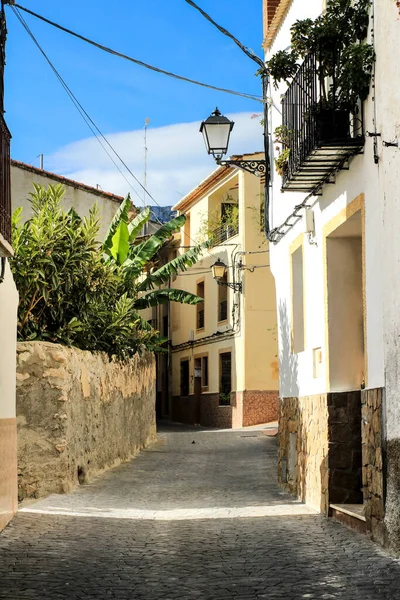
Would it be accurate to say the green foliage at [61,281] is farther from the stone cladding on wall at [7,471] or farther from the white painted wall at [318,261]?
the stone cladding on wall at [7,471]

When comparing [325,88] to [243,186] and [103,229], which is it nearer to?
[103,229]

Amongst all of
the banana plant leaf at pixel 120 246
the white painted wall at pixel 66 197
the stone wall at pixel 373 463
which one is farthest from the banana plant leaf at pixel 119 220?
the stone wall at pixel 373 463

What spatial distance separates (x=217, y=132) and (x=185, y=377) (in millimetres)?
27287

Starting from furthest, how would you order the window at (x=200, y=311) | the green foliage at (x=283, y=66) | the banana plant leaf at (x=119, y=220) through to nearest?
the window at (x=200, y=311) < the banana plant leaf at (x=119, y=220) < the green foliage at (x=283, y=66)

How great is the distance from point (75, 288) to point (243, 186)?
18144 millimetres

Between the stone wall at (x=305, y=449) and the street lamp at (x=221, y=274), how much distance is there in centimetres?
1509

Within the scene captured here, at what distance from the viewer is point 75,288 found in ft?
48.4

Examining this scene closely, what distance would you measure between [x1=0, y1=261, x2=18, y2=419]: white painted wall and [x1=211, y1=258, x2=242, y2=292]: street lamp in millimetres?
18242

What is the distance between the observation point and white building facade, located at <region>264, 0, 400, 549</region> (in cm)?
808

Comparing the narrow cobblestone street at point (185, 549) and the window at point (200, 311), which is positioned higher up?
the window at point (200, 311)

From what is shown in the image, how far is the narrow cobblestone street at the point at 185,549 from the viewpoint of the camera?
6703 mm

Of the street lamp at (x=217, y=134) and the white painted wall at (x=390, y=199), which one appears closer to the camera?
the white painted wall at (x=390, y=199)

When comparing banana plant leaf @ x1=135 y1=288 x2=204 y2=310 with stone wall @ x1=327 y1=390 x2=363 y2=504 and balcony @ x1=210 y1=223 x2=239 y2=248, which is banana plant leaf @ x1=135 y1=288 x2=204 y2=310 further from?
stone wall @ x1=327 y1=390 x2=363 y2=504

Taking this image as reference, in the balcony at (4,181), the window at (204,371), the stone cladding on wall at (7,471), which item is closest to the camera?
the balcony at (4,181)
